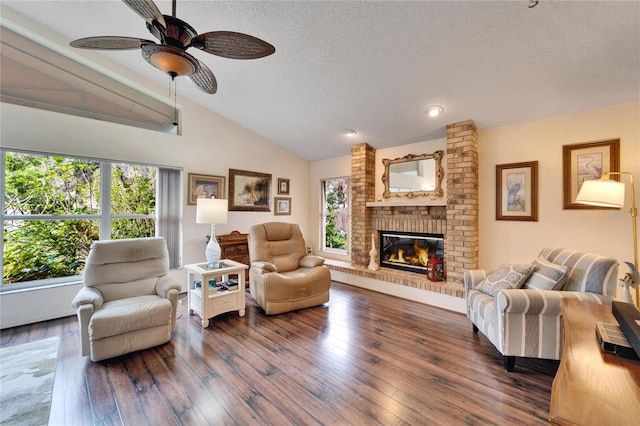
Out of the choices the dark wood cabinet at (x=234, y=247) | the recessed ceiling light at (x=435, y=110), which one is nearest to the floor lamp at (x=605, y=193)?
the recessed ceiling light at (x=435, y=110)

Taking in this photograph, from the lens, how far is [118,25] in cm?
278

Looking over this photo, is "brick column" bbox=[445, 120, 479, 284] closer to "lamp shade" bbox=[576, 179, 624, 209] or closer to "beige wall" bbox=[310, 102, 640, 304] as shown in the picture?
"beige wall" bbox=[310, 102, 640, 304]

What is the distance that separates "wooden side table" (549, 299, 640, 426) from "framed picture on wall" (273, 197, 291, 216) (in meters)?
4.66

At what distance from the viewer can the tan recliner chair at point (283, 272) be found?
3223 mm

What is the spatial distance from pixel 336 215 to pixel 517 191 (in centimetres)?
305

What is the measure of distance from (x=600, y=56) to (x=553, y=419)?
3046mm

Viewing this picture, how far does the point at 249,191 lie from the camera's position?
4.92m

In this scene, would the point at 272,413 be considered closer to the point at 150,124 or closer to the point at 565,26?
the point at 565,26

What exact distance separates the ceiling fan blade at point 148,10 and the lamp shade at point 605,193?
3533 millimetres

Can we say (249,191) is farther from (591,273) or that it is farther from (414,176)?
(591,273)

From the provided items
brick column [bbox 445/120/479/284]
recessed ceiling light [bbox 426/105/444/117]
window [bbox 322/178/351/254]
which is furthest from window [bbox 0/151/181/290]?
brick column [bbox 445/120/479/284]

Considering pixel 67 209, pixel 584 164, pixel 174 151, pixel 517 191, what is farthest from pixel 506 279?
pixel 67 209

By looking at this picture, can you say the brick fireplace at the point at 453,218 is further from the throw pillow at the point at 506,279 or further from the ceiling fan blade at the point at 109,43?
the ceiling fan blade at the point at 109,43

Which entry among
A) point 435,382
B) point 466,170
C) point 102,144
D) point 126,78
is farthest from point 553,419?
point 126,78
